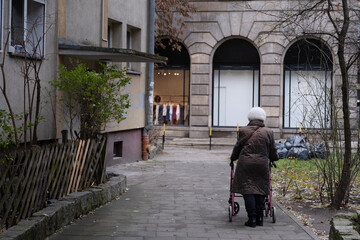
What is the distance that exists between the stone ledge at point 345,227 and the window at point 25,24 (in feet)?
17.8

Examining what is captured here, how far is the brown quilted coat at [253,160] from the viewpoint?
28.1 ft

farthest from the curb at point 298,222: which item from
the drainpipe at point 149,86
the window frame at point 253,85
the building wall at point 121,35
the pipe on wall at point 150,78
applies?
the window frame at point 253,85

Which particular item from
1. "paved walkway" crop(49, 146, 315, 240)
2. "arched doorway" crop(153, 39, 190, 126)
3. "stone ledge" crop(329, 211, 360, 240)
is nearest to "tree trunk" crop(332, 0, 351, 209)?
"paved walkway" crop(49, 146, 315, 240)

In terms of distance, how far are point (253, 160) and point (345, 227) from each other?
→ 2286mm

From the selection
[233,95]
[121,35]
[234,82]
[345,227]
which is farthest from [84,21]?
[233,95]

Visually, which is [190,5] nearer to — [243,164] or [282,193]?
[282,193]

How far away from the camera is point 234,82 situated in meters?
30.0

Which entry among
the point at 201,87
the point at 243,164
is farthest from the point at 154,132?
the point at 243,164

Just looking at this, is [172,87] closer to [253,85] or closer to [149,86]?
[253,85]

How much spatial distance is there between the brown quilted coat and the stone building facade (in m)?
19.0

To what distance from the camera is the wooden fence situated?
21.7ft

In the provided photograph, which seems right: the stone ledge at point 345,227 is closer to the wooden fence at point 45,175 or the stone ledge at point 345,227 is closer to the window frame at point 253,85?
the wooden fence at point 45,175

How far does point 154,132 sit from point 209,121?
6.85 meters

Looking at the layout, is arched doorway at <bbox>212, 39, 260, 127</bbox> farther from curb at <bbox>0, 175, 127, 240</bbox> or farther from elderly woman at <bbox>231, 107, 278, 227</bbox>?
elderly woman at <bbox>231, 107, 278, 227</bbox>
